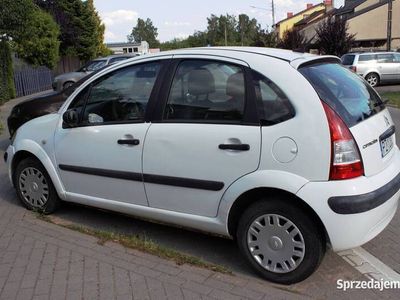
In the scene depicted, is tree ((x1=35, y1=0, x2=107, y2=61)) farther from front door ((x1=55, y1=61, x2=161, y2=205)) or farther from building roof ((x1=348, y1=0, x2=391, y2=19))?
front door ((x1=55, y1=61, x2=161, y2=205))

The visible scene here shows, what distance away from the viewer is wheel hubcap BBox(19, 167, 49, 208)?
508 centimetres

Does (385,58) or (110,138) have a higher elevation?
(110,138)

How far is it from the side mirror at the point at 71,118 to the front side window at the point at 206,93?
3.43ft

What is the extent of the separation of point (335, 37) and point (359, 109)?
1303 inches

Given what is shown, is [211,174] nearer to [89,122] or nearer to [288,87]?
[288,87]

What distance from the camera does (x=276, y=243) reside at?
354cm

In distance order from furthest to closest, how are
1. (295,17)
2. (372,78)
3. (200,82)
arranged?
1. (295,17)
2. (372,78)
3. (200,82)

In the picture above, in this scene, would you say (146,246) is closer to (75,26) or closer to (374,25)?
(75,26)

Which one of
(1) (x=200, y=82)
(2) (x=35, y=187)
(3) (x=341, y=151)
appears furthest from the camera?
(2) (x=35, y=187)

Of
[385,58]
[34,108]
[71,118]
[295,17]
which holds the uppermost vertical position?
[295,17]

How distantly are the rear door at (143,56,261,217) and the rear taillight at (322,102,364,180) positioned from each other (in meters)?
0.51

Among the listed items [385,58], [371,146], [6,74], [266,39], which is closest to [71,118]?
[371,146]

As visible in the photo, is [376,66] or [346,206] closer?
[346,206]

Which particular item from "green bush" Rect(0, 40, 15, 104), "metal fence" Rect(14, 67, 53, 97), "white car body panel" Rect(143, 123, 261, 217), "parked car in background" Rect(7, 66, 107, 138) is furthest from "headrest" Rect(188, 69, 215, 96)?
"metal fence" Rect(14, 67, 53, 97)
